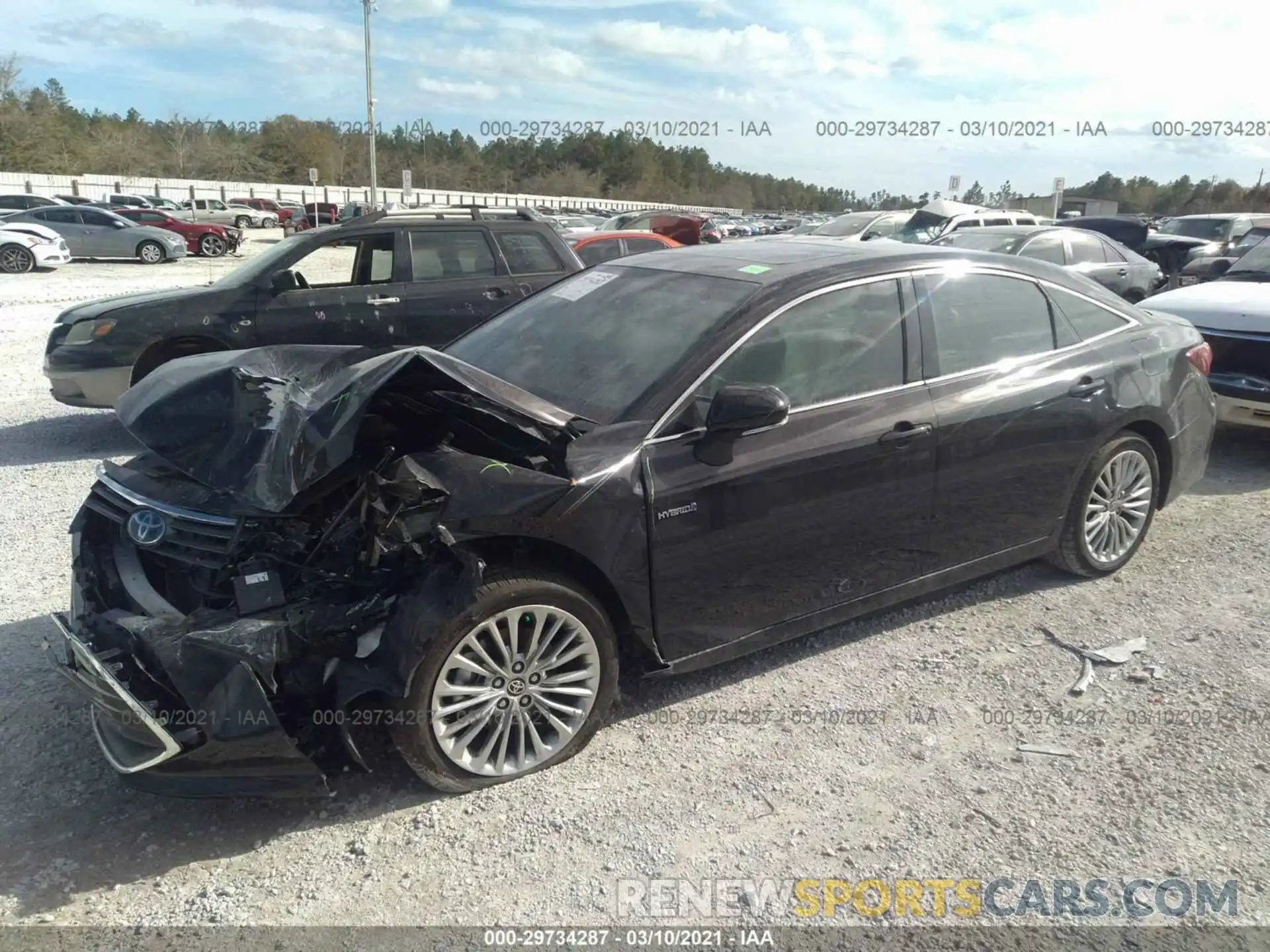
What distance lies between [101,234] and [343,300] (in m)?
22.7

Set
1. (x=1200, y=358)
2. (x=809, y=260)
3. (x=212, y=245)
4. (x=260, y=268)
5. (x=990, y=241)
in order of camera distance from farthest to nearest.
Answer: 1. (x=212, y=245)
2. (x=990, y=241)
3. (x=260, y=268)
4. (x=1200, y=358)
5. (x=809, y=260)

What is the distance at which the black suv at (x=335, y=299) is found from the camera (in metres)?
6.94

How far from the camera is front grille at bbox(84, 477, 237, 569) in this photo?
304 centimetres

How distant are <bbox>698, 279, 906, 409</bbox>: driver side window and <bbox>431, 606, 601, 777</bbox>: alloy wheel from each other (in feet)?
3.44

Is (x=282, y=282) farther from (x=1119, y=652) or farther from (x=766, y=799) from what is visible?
(x=1119, y=652)

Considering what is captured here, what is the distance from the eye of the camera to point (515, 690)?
9.91 feet

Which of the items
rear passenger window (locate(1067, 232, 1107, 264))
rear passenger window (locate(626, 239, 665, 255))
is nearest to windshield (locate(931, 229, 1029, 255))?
rear passenger window (locate(1067, 232, 1107, 264))

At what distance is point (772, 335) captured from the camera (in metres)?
3.52

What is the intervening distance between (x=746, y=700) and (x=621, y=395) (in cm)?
134

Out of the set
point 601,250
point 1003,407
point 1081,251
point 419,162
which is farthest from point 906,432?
point 419,162

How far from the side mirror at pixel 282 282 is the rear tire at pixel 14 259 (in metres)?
19.1

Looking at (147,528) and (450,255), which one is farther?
(450,255)

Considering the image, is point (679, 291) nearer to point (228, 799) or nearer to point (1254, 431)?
point (228, 799)

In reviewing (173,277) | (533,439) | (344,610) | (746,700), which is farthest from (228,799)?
(173,277)
